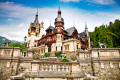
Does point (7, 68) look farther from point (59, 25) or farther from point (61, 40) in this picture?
point (59, 25)

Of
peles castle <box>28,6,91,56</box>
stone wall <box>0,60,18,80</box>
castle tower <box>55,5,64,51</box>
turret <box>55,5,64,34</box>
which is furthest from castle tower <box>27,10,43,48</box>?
stone wall <box>0,60,18,80</box>

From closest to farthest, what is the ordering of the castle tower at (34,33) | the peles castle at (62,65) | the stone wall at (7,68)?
the peles castle at (62,65) → the stone wall at (7,68) → the castle tower at (34,33)

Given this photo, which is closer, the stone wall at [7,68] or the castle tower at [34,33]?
the stone wall at [7,68]

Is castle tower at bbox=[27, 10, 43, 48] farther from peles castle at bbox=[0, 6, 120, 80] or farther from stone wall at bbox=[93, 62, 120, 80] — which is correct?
stone wall at bbox=[93, 62, 120, 80]

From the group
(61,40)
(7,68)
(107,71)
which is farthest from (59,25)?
(107,71)

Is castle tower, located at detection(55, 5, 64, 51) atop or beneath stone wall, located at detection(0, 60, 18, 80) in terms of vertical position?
atop

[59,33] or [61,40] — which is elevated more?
[59,33]

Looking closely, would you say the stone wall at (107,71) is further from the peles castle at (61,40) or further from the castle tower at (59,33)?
the castle tower at (59,33)

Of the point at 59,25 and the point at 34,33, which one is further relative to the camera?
the point at 34,33

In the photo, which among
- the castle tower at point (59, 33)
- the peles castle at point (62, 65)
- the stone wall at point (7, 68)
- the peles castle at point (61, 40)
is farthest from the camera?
the castle tower at point (59, 33)

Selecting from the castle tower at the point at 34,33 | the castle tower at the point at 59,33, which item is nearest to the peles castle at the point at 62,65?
the castle tower at the point at 59,33

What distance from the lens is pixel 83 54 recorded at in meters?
11.5

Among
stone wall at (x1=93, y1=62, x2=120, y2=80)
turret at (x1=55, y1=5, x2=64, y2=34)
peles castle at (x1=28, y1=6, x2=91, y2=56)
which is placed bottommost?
stone wall at (x1=93, y1=62, x2=120, y2=80)

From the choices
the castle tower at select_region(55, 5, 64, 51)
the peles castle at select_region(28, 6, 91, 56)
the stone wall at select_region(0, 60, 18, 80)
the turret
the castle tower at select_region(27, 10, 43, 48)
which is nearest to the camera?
the stone wall at select_region(0, 60, 18, 80)
